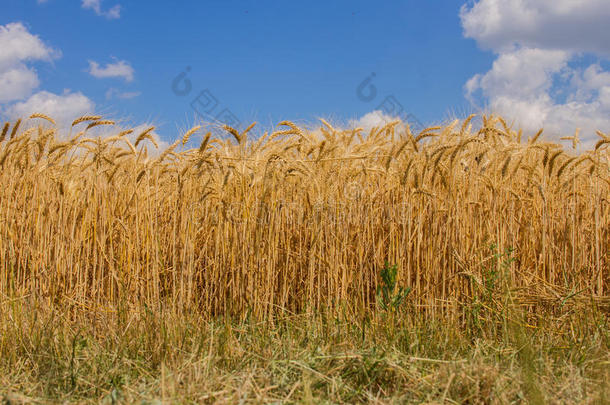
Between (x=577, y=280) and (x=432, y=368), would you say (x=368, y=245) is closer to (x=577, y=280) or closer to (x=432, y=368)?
(x=432, y=368)

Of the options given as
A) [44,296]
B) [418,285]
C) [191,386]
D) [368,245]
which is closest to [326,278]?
[368,245]

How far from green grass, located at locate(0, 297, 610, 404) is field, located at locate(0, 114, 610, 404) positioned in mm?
15

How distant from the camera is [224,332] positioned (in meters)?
2.46

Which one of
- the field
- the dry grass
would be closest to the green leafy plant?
the field

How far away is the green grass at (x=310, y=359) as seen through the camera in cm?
190

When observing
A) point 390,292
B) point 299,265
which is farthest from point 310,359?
point 299,265

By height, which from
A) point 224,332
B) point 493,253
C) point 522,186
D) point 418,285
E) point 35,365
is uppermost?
point 522,186

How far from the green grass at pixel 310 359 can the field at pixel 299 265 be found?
0.05 ft

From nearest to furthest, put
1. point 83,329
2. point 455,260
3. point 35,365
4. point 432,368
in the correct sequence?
point 432,368 < point 35,365 < point 83,329 < point 455,260

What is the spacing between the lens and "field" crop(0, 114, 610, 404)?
7.48 feet

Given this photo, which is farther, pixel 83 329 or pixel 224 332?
pixel 83 329

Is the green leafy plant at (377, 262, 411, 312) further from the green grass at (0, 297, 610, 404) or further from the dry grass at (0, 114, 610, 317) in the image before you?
the dry grass at (0, 114, 610, 317)

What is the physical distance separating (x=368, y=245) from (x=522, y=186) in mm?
1512

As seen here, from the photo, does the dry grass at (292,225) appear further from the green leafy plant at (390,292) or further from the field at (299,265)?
the green leafy plant at (390,292)
